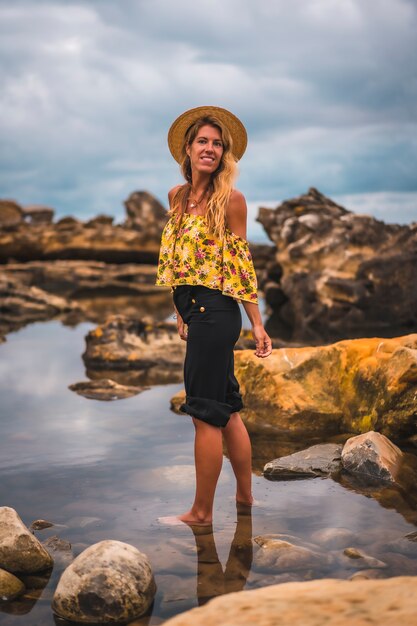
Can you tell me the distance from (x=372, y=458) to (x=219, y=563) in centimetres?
171

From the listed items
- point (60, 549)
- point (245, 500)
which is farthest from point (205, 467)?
point (60, 549)

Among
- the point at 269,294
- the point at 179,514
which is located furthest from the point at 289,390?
the point at 269,294

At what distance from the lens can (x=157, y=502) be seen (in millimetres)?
4457

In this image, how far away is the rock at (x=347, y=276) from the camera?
1496 centimetres

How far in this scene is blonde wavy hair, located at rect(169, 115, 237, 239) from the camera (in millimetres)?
3936

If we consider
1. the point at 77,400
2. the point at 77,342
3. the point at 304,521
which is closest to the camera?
the point at 304,521

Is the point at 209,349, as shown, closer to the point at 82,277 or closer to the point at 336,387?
the point at 336,387

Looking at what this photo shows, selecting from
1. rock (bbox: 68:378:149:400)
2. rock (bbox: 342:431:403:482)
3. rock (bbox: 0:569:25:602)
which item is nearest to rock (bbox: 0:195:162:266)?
rock (bbox: 68:378:149:400)

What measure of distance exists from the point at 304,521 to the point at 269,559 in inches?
23.9

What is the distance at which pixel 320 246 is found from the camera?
16.6 metres

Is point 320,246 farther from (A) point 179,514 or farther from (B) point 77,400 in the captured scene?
(A) point 179,514

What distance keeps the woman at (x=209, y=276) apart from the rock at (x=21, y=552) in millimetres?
813

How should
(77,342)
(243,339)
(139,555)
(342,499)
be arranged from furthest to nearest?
1. (77,342)
2. (243,339)
3. (342,499)
4. (139,555)

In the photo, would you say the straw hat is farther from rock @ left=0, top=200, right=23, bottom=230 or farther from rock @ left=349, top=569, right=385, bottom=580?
rock @ left=0, top=200, right=23, bottom=230
